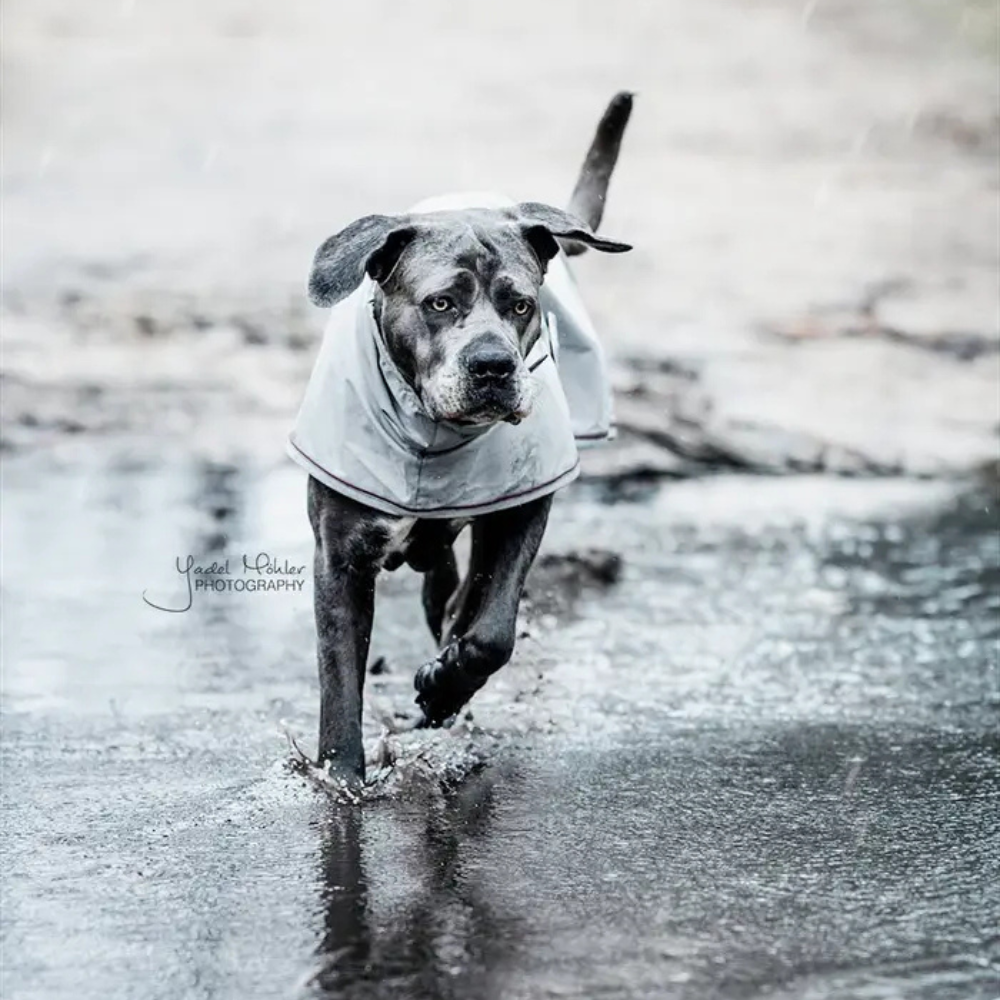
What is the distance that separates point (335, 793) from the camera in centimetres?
455

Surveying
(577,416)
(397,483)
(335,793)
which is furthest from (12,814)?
(577,416)

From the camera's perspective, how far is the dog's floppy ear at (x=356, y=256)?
449cm

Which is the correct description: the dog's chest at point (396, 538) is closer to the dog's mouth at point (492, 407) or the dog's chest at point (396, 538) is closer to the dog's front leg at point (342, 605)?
the dog's front leg at point (342, 605)

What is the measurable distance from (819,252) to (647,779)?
11.9m

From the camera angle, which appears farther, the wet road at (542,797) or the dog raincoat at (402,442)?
the dog raincoat at (402,442)

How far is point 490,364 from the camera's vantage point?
14.1 feet

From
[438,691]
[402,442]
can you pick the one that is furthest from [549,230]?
[438,691]

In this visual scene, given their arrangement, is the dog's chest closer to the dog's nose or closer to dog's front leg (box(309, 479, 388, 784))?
dog's front leg (box(309, 479, 388, 784))

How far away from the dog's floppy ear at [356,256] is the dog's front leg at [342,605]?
560mm

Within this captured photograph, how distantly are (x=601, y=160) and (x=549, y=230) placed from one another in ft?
5.70

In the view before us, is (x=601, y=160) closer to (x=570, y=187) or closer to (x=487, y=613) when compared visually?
(x=487, y=613)

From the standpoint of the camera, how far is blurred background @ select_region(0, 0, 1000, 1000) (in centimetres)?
353

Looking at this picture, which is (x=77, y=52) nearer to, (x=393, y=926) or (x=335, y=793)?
(x=335, y=793)
